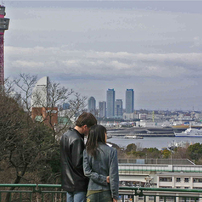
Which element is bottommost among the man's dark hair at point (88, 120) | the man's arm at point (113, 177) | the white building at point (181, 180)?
the white building at point (181, 180)

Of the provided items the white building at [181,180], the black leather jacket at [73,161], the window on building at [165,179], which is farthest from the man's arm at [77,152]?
the window on building at [165,179]

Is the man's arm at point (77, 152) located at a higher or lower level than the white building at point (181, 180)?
higher

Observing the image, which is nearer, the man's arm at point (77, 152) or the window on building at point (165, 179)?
the man's arm at point (77, 152)

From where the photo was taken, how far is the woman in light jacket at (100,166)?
9.79 feet

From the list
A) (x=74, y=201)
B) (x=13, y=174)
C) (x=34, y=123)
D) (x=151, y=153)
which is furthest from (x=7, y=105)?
(x=151, y=153)

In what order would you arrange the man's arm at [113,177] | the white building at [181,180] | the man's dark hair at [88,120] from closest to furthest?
the man's arm at [113,177] < the man's dark hair at [88,120] < the white building at [181,180]

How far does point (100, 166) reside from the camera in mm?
3029

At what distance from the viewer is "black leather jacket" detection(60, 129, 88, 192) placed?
3.14 meters

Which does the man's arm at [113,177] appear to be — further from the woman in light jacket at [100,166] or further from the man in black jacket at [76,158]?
the man in black jacket at [76,158]

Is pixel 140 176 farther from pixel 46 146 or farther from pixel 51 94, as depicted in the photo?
pixel 46 146

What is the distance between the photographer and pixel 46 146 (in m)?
14.5

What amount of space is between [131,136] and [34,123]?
92291 millimetres

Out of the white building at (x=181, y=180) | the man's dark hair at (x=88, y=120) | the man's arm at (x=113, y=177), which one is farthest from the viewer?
the white building at (x=181, y=180)

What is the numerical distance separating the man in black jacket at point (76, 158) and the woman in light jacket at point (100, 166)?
11cm
